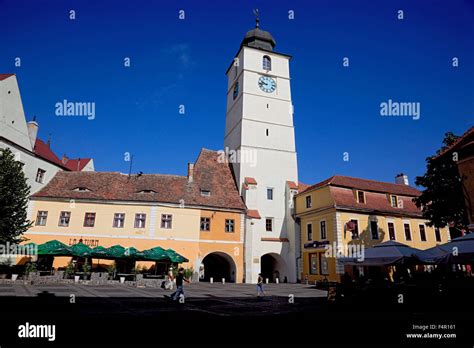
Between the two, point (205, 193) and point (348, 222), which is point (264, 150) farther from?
point (348, 222)

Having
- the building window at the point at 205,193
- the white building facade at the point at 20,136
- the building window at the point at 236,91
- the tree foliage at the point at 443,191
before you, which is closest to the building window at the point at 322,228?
the tree foliage at the point at 443,191

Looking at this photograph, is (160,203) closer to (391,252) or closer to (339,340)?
(391,252)

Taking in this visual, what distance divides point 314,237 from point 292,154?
10296mm

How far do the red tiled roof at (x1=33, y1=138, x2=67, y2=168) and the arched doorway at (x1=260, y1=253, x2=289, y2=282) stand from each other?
77.3 feet

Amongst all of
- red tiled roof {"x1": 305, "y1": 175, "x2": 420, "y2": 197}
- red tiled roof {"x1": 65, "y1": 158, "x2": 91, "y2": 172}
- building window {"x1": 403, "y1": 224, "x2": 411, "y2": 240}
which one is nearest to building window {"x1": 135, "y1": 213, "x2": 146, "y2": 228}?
red tiled roof {"x1": 305, "y1": 175, "x2": 420, "y2": 197}

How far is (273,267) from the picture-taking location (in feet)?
108

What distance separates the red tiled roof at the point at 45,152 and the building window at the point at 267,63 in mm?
25551

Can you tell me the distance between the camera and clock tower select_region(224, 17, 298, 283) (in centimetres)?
3075

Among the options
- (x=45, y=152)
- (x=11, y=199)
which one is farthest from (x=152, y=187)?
(x=45, y=152)

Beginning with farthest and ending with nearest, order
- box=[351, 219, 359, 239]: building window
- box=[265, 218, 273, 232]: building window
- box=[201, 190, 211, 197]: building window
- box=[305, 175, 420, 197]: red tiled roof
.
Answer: box=[265, 218, 273, 232]: building window
box=[201, 190, 211, 197]: building window
box=[305, 175, 420, 197]: red tiled roof
box=[351, 219, 359, 239]: building window

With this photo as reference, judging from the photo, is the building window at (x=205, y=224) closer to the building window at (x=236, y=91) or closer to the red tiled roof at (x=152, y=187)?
the red tiled roof at (x=152, y=187)

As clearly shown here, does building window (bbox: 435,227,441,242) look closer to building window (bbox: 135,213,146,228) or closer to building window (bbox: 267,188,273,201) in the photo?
building window (bbox: 267,188,273,201)

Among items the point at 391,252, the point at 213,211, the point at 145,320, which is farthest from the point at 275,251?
the point at 145,320

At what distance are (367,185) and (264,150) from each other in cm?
1132
